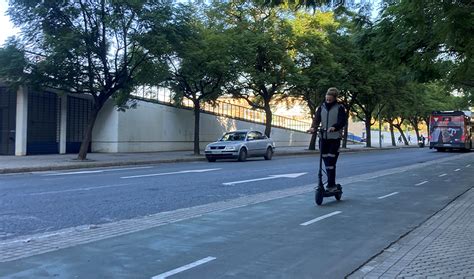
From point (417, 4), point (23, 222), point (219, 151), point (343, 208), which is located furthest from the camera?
point (219, 151)

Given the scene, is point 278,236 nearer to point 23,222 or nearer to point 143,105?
point 23,222

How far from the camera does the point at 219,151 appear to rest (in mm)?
23422

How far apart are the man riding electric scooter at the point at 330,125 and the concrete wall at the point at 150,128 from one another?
21470 mm

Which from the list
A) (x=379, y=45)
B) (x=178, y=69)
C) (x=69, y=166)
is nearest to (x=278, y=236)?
(x=379, y=45)

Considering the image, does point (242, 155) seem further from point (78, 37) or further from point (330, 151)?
point (330, 151)

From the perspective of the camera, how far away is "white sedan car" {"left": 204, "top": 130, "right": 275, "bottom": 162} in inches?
917

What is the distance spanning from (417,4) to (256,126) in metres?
37.4

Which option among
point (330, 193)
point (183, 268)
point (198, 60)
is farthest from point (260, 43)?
point (183, 268)

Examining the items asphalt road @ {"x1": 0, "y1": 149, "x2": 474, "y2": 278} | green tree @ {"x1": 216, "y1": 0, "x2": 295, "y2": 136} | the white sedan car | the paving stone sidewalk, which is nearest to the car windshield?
the white sedan car

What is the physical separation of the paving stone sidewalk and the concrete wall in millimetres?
23551

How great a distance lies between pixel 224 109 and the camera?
39.8 meters

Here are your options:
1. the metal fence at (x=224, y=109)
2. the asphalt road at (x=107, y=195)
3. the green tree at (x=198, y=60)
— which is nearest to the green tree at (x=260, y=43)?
the green tree at (x=198, y=60)

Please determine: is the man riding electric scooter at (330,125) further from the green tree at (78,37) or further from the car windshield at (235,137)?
the car windshield at (235,137)

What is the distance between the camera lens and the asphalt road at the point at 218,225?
5.19 meters
